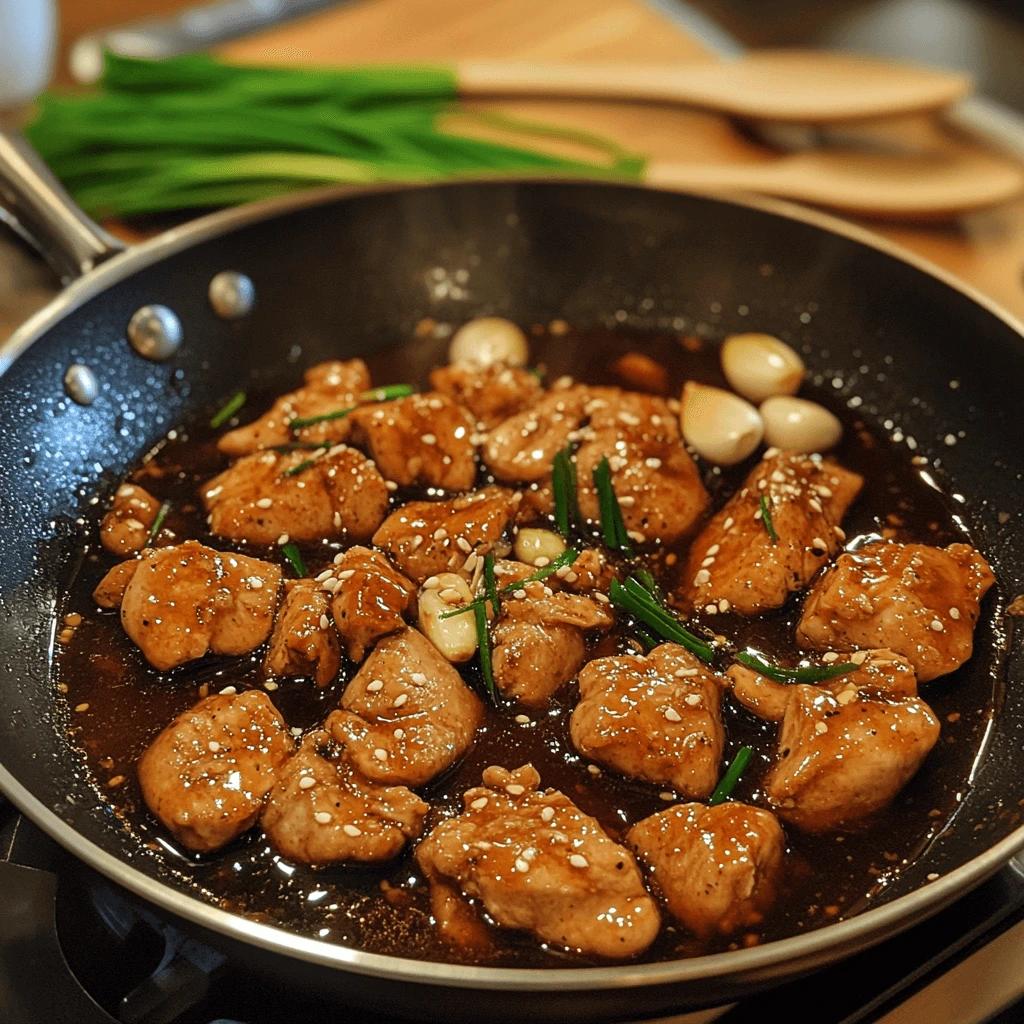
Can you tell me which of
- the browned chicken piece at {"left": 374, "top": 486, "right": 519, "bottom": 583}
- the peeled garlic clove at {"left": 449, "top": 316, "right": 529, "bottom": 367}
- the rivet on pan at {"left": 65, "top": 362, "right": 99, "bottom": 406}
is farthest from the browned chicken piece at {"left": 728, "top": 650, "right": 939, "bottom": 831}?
the rivet on pan at {"left": 65, "top": 362, "right": 99, "bottom": 406}

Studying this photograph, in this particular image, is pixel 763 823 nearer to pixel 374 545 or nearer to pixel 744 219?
pixel 374 545

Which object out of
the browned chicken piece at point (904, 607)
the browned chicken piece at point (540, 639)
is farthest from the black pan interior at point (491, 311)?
the browned chicken piece at point (540, 639)

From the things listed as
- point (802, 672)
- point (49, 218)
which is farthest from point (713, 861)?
point (49, 218)

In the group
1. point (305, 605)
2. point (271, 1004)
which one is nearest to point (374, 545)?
point (305, 605)

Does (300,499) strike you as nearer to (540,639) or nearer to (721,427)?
(540,639)

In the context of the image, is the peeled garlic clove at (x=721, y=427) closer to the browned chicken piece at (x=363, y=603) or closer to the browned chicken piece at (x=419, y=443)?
the browned chicken piece at (x=419, y=443)
